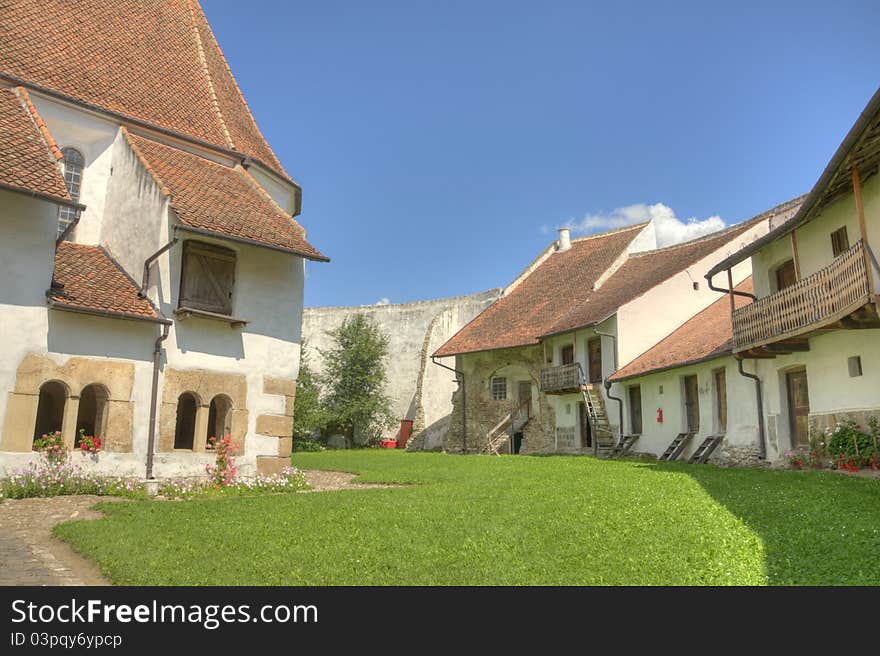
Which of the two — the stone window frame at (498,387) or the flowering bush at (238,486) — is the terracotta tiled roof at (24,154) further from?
the stone window frame at (498,387)

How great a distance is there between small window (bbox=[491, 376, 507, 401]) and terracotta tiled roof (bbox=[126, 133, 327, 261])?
16984 mm

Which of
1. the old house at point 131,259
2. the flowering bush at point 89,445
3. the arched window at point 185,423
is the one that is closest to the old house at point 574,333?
the old house at point 131,259

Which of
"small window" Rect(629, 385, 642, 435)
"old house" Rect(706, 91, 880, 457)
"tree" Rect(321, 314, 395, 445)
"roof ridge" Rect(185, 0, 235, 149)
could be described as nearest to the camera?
"old house" Rect(706, 91, 880, 457)

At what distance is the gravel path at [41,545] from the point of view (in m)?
5.69

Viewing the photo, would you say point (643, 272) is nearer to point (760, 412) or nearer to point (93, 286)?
point (760, 412)

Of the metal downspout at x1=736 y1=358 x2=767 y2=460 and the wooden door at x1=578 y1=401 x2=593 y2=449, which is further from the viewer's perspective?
the wooden door at x1=578 y1=401 x2=593 y2=449

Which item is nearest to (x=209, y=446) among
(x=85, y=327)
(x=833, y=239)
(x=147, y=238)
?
(x=85, y=327)

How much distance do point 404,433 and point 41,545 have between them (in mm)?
29312

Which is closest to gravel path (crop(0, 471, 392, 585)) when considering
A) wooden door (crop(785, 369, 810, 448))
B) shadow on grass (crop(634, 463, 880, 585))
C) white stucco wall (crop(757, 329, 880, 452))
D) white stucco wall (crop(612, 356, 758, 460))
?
shadow on grass (crop(634, 463, 880, 585))

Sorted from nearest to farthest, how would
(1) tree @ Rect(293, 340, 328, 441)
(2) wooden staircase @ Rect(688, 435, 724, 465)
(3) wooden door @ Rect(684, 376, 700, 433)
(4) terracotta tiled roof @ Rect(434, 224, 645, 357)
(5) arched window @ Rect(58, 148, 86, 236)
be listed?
(5) arched window @ Rect(58, 148, 86, 236) → (2) wooden staircase @ Rect(688, 435, 724, 465) → (3) wooden door @ Rect(684, 376, 700, 433) → (4) terracotta tiled roof @ Rect(434, 224, 645, 357) → (1) tree @ Rect(293, 340, 328, 441)

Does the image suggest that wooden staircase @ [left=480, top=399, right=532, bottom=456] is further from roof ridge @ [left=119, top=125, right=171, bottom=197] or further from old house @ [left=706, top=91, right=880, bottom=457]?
roof ridge @ [left=119, top=125, right=171, bottom=197]

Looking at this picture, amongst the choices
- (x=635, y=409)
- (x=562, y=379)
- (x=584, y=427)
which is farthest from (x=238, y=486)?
(x=584, y=427)

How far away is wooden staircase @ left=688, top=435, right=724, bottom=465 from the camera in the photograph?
59.7ft

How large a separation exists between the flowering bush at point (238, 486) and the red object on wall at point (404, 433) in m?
22.2
